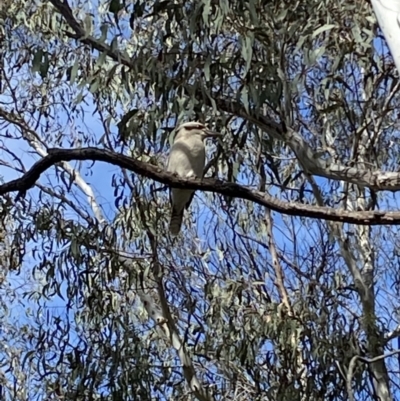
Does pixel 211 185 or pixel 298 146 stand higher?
pixel 298 146

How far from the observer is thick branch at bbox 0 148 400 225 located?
8.48 ft

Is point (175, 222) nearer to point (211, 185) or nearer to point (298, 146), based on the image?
point (298, 146)

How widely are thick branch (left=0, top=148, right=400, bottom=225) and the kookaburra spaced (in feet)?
3.97

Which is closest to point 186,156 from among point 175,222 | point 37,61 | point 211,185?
point 175,222

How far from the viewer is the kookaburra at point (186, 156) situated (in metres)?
3.99

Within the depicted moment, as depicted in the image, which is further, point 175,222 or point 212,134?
point 175,222

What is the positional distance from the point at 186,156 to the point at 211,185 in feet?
4.72

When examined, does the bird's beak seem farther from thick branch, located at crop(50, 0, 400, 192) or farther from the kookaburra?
thick branch, located at crop(50, 0, 400, 192)

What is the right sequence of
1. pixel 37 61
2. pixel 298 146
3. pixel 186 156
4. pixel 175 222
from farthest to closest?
pixel 175 222, pixel 186 156, pixel 37 61, pixel 298 146

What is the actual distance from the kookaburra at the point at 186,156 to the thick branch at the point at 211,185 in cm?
121

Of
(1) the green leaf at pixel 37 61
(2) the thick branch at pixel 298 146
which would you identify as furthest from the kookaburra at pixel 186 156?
(1) the green leaf at pixel 37 61

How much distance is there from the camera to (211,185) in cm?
271

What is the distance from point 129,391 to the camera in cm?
434

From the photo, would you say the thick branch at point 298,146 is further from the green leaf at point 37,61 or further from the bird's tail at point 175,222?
the bird's tail at point 175,222
